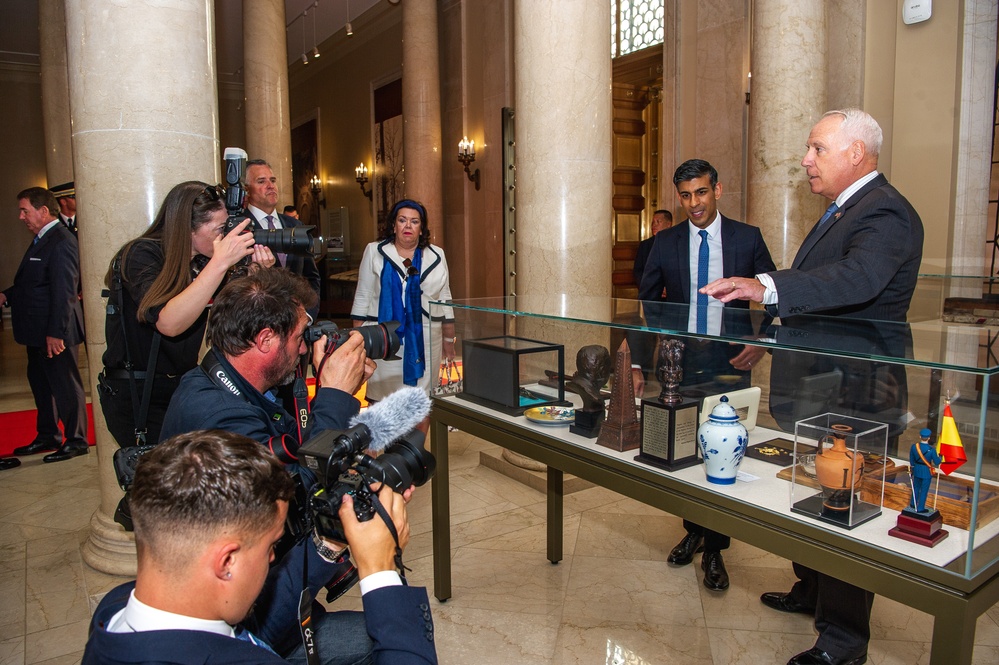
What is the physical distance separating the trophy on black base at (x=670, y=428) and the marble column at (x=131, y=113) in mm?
2498

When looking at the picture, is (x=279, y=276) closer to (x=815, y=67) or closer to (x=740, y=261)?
(x=740, y=261)

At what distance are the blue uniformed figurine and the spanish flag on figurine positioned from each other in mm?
20

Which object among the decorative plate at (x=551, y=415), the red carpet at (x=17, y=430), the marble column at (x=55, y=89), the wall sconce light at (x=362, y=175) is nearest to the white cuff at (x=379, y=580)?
the decorative plate at (x=551, y=415)

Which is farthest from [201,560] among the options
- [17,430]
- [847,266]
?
[17,430]

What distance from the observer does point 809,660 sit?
2525 millimetres

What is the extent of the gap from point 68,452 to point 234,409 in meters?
4.57

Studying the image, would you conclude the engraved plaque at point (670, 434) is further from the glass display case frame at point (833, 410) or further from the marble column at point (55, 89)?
the marble column at point (55, 89)

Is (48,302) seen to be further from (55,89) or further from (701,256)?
(55,89)

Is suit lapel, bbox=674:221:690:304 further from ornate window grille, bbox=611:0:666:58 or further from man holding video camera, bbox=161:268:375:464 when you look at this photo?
ornate window grille, bbox=611:0:666:58

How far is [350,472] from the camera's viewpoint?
1459 mm

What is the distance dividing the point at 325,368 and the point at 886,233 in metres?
2.00

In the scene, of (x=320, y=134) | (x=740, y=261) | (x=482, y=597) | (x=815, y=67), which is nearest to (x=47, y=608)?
(x=482, y=597)

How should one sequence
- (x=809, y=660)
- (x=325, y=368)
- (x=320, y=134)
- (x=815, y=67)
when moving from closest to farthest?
(x=325, y=368)
(x=809, y=660)
(x=815, y=67)
(x=320, y=134)

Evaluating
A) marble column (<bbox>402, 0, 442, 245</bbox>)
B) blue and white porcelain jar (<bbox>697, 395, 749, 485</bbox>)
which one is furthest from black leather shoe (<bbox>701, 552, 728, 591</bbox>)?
marble column (<bbox>402, 0, 442, 245</bbox>)
